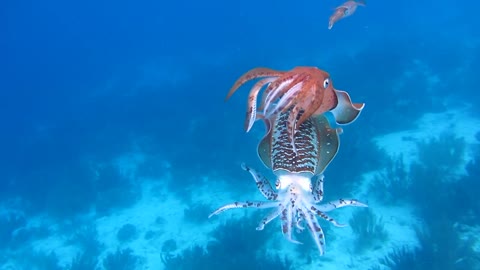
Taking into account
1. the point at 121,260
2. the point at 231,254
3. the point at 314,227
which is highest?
the point at 121,260

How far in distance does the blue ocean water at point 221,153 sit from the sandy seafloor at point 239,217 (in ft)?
0.31

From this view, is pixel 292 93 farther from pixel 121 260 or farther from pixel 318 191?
pixel 121 260

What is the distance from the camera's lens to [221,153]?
17.9 m

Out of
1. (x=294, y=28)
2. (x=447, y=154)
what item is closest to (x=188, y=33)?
(x=294, y=28)

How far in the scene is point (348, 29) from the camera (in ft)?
141

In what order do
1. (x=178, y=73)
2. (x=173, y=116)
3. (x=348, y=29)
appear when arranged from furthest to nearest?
(x=348, y=29), (x=178, y=73), (x=173, y=116)

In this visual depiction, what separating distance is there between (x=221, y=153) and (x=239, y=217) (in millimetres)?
4665

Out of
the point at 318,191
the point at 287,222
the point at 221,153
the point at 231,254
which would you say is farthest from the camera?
the point at 221,153

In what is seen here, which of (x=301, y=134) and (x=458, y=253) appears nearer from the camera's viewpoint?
(x=301, y=134)

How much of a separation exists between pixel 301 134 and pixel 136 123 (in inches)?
897

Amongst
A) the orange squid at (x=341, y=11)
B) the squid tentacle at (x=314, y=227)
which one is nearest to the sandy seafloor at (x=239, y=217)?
the orange squid at (x=341, y=11)

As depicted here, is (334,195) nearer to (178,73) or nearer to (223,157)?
(223,157)

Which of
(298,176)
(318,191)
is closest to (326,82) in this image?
(298,176)

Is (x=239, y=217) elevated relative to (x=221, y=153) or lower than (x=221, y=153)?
lower
